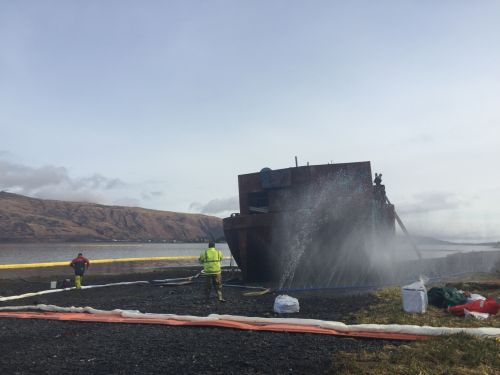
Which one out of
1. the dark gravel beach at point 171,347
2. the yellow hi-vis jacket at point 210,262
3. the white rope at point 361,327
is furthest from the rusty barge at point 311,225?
the white rope at point 361,327

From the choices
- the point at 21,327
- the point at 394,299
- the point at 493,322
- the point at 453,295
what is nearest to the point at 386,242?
the point at 394,299

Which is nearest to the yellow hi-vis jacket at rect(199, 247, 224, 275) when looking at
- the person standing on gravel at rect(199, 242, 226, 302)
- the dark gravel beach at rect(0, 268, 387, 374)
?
the person standing on gravel at rect(199, 242, 226, 302)

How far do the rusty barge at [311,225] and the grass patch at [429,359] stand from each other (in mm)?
10651

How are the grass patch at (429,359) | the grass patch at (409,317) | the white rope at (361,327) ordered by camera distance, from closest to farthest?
1. the grass patch at (429,359)
2. the white rope at (361,327)
3. the grass patch at (409,317)

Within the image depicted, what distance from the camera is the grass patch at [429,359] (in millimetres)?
5070

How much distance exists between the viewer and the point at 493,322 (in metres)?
7.72

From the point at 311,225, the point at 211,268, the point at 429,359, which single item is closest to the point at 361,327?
the point at 429,359

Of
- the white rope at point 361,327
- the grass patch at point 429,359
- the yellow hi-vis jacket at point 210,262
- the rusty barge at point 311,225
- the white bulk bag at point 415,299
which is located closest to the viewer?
the grass patch at point 429,359

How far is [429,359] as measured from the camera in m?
5.51

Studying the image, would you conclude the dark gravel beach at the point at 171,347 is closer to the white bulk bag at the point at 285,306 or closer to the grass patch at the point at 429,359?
the white bulk bag at the point at 285,306

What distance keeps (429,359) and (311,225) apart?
11.4 m

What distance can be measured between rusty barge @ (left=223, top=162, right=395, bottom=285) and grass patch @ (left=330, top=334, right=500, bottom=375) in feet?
34.9

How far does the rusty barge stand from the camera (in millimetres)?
17047

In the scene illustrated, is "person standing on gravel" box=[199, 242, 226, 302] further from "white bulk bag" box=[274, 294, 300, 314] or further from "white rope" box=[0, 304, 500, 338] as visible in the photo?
"white bulk bag" box=[274, 294, 300, 314]
